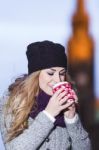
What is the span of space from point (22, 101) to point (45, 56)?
0.66 feet

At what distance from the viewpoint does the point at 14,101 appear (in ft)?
6.52

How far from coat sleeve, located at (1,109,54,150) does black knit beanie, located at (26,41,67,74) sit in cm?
21

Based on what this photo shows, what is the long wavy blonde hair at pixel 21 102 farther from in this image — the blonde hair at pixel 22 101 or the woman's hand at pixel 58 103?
the woman's hand at pixel 58 103

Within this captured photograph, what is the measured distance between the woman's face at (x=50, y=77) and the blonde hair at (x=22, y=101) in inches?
1.0

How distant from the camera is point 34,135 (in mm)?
1896

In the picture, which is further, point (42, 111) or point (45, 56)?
point (45, 56)

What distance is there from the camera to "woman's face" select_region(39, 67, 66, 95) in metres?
1.96

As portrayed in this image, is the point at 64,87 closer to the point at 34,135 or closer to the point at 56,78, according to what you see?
the point at 56,78

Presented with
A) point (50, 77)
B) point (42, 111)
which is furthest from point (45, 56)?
point (42, 111)

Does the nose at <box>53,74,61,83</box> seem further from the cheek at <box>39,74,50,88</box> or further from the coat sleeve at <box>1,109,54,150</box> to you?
the coat sleeve at <box>1,109,54,150</box>

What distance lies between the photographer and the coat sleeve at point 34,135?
188 cm

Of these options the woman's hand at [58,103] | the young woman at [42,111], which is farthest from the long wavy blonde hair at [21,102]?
the woman's hand at [58,103]

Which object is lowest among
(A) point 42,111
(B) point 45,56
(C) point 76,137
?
(C) point 76,137

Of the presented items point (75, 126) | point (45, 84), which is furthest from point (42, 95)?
point (75, 126)
